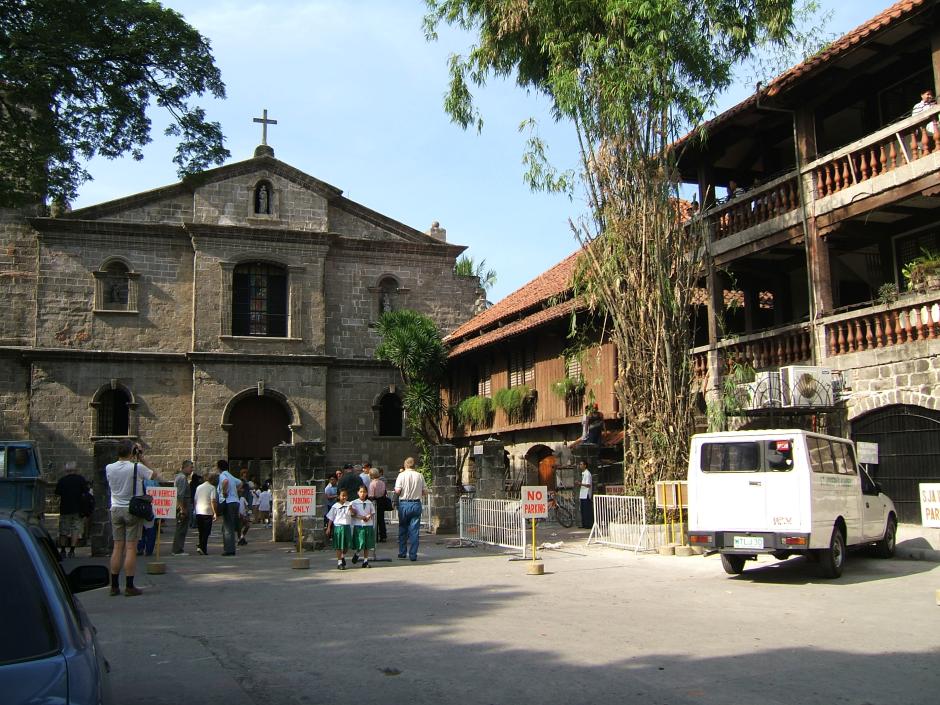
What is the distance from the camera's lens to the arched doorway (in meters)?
31.4

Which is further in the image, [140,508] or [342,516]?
[342,516]

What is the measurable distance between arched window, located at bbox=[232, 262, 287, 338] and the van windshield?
22905mm

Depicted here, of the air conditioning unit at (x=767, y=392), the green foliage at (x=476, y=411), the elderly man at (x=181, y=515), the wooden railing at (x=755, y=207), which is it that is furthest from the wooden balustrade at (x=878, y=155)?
the green foliage at (x=476, y=411)

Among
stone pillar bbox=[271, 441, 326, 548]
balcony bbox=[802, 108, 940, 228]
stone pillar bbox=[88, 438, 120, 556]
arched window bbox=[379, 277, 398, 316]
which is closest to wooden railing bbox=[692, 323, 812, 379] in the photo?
balcony bbox=[802, 108, 940, 228]

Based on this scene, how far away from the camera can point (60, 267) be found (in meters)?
30.7

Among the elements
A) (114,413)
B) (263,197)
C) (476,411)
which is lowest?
(476,411)

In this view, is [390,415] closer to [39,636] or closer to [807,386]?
[807,386]

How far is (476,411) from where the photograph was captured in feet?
95.6

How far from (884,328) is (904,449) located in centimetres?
212

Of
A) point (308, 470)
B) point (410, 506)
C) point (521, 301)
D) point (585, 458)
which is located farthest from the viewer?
point (521, 301)

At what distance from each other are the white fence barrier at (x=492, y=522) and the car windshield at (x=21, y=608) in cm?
1156

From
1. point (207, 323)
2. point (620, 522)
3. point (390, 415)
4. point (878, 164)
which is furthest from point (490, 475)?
point (207, 323)

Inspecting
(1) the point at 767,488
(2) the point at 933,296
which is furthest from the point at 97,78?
(2) the point at 933,296

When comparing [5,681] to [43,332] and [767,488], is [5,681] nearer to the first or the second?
[767,488]
